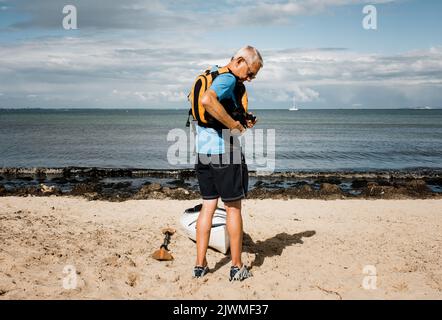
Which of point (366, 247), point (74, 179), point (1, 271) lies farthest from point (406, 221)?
point (74, 179)

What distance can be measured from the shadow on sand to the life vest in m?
2.03

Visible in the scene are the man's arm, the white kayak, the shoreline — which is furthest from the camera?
the shoreline

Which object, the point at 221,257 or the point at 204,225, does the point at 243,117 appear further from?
the point at 221,257

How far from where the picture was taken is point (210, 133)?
4.66 metres

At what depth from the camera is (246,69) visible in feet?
14.5

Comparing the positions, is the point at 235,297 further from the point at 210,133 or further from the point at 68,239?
the point at 68,239

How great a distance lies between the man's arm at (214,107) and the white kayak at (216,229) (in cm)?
219

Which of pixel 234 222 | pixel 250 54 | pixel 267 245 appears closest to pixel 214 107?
pixel 250 54

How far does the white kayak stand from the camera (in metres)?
6.05

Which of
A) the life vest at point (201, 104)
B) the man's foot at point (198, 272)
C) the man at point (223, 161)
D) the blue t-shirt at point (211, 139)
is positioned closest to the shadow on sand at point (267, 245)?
the man's foot at point (198, 272)

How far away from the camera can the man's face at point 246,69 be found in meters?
4.41

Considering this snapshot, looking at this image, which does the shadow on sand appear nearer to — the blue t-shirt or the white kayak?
the white kayak

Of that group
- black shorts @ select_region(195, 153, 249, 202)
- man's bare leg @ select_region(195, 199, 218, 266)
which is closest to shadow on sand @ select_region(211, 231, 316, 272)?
man's bare leg @ select_region(195, 199, 218, 266)
